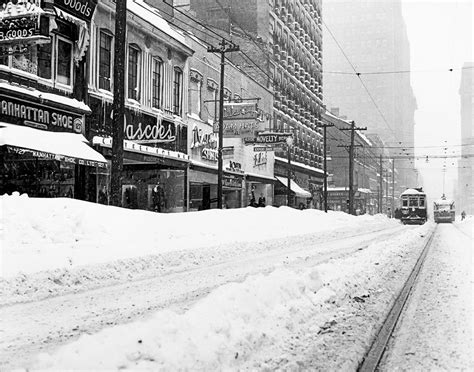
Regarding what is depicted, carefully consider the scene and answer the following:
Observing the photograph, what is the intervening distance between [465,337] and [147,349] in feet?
10.5

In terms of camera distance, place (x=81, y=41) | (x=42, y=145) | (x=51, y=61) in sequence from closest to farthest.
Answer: (x=42, y=145)
(x=51, y=61)
(x=81, y=41)

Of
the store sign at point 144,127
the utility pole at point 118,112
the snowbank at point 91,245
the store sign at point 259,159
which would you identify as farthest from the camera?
the store sign at point 259,159

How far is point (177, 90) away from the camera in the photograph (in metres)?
25.1

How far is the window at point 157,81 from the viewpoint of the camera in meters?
22.9

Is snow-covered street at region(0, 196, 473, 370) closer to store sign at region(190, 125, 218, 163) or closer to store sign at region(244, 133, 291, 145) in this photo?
store sign at region(190, 125, 218, 163)

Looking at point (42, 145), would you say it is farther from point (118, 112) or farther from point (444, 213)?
point (444, 213)

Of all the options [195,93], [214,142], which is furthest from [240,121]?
[195,93]

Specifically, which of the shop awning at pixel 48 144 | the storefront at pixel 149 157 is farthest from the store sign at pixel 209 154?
the shop awning at pixel 48 144

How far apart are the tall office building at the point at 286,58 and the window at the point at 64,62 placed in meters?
19.1

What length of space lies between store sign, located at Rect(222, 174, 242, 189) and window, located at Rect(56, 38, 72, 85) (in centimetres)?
1453

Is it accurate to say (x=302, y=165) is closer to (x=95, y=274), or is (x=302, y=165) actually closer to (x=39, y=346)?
(x=95, y=274)

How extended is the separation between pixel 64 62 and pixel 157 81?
21.0ft

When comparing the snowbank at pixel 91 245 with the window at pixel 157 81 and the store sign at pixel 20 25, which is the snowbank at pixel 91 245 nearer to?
the store sign at pixel 20 25

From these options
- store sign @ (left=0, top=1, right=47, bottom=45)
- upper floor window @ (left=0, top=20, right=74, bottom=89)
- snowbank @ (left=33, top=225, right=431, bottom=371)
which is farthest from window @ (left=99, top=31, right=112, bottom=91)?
snowbank @ (left=33, top=225, right=431, bottom=371)
